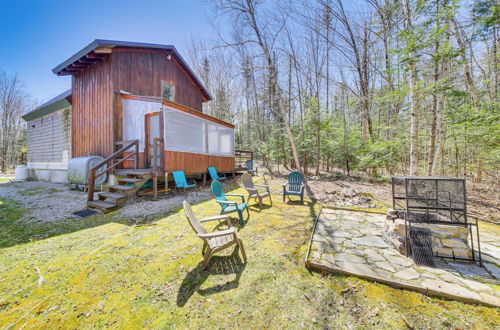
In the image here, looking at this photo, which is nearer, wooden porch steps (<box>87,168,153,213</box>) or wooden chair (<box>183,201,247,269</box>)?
wooden chair (<box>183,201,247,269</box>)

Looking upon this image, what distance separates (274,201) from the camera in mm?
5859

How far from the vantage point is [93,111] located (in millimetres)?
8516

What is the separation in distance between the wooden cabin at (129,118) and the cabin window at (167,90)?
55mm

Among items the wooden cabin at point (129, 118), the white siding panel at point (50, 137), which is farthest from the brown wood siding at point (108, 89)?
the white siding panel at point (50, 137)

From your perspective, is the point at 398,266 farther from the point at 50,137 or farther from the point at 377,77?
the point at 50,137

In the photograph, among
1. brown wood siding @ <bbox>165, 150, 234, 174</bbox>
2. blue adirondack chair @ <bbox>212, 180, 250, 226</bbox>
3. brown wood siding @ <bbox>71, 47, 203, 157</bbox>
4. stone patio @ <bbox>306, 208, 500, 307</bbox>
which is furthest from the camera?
brown wood siding @ <bbox>71, 47, 203, 157</bbox>

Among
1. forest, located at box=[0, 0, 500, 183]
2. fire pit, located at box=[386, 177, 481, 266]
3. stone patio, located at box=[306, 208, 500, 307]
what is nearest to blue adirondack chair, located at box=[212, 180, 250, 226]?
stone patio, located at box=[306, 208, 500, 307]

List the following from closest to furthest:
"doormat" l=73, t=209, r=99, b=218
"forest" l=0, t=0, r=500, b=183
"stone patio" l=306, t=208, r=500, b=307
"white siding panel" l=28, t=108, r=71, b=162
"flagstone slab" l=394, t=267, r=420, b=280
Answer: "stone patio" l=306, t=208, r=500, b=307
"flagstone slab" l=394, t=267, r=420, b=280
"doormat" l=73, t=209, r=99, b=218
"forest" l=0, t=0, r=500, b=183
"white siding panel" l=28, t=108, r=71, b=162

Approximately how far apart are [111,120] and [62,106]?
18.1 ft

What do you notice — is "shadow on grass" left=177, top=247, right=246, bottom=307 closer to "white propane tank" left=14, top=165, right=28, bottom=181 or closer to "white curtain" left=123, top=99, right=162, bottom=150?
"white curtain" left=123, top=99, right=162, bottom=150

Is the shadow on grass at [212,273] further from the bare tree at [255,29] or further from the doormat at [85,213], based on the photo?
the bare tree at [255,29]

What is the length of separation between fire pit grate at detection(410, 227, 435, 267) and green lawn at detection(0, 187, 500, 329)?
30.2 inches

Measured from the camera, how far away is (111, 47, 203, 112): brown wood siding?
849cm

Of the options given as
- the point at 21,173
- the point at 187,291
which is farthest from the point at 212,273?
the point at 21,173
